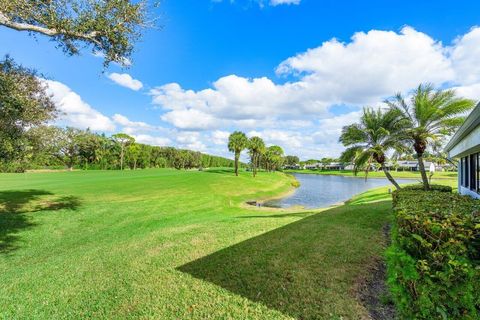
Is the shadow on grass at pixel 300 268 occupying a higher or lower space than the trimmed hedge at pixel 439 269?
lower

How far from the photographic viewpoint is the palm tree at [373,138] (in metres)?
12.7

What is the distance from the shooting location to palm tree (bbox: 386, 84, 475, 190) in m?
11.1

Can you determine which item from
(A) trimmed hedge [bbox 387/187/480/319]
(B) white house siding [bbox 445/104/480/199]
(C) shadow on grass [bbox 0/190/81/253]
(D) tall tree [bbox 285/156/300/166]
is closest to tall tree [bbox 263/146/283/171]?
(C) shadow on grass [bbox 0/190/81/253]

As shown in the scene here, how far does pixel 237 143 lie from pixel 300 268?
42431mm

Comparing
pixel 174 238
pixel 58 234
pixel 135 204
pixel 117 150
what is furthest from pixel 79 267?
pixel 117 150

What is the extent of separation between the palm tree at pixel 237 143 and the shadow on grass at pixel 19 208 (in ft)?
108

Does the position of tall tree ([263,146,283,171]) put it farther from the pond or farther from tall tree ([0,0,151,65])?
tall tree ([0,0,151,65])

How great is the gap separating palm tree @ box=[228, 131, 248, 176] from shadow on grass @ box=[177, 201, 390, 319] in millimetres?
39356

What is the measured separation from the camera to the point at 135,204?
614 inches

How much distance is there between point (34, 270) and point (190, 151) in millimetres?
92620

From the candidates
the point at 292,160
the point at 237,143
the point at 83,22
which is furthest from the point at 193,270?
the point at 292,160

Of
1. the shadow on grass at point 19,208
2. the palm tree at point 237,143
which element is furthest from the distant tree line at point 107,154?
the shadow on grass at point 19,208

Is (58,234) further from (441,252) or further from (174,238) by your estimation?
(441,252)

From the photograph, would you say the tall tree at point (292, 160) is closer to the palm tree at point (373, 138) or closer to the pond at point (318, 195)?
the pond at point (318, 195)
